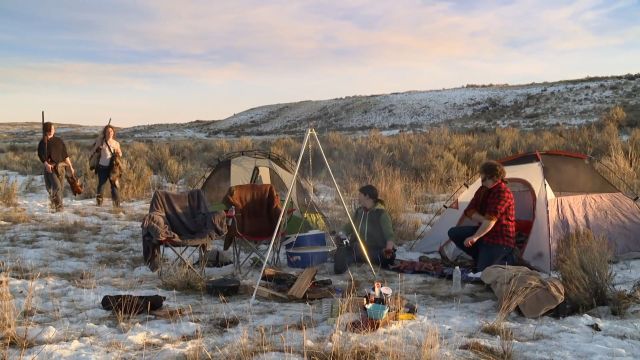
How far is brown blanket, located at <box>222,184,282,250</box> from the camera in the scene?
7.20m

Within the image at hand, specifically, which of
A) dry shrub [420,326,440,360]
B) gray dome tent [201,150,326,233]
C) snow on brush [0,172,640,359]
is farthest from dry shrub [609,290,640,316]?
gray dome tent [201,150,326,233]

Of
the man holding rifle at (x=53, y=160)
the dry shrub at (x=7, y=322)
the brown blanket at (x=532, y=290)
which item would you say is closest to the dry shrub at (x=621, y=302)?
the brown blanket at (x=532, y=290)

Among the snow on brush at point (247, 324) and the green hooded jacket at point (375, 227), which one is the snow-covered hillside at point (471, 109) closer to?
the green hooded jacket at point (375, 227)

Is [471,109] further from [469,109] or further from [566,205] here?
[566,205]

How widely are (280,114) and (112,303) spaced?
202ft

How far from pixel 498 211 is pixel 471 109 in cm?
3960

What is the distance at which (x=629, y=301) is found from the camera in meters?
4.64

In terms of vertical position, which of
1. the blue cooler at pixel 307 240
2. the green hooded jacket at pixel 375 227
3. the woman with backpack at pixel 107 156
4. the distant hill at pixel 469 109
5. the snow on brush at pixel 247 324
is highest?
the distant hill at pixel 469 109

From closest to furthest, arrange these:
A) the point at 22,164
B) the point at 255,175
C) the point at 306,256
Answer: the point at 306,256, the point at 255,175, the point at 22,164

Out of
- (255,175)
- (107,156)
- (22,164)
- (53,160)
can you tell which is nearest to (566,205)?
(255,175)

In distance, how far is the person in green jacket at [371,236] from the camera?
6.47m

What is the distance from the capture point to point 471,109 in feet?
144

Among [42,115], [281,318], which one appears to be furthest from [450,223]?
[42,115]

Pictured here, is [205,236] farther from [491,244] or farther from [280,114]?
[280,114]
